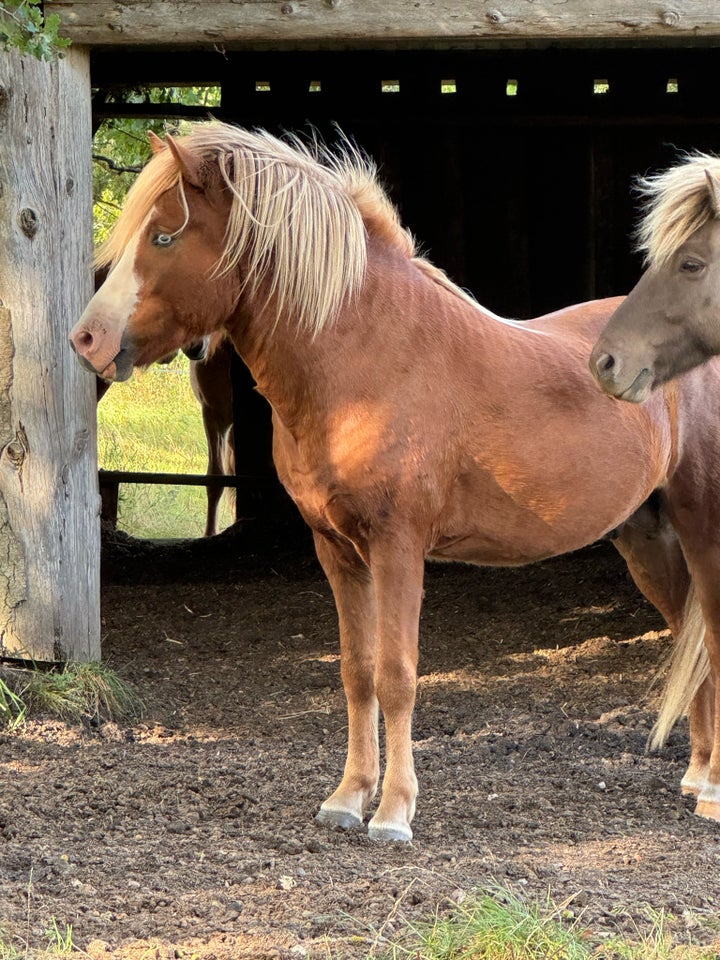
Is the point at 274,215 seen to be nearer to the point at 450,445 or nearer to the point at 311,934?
the point at 450,445

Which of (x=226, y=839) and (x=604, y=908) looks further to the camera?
(x=226, y=839)

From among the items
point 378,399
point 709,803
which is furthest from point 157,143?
point 709,803

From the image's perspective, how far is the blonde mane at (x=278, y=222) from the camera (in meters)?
3.17

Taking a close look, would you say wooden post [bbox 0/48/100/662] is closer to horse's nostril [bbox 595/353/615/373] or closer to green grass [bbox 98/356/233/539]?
horse's nostril [bbox 595/353/615/373]

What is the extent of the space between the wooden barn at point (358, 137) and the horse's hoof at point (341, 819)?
5.30 feet

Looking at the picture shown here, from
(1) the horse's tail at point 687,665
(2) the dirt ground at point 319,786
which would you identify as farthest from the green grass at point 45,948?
(1) the horse's tail at point 687,665

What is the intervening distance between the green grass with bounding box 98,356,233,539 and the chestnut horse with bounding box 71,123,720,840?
19.2 ft

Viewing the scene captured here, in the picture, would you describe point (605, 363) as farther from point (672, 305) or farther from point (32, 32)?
point (32, 32)

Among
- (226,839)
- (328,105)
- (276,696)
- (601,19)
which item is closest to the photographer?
(226,839)

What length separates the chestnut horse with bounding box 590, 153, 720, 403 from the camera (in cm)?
316

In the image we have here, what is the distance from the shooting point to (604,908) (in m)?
2.81

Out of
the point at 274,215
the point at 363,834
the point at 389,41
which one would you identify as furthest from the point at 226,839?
the point at 389,41

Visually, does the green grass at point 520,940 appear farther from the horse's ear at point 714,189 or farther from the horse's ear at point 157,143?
the horse's ear at point 157,143

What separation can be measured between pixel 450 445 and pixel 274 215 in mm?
843
